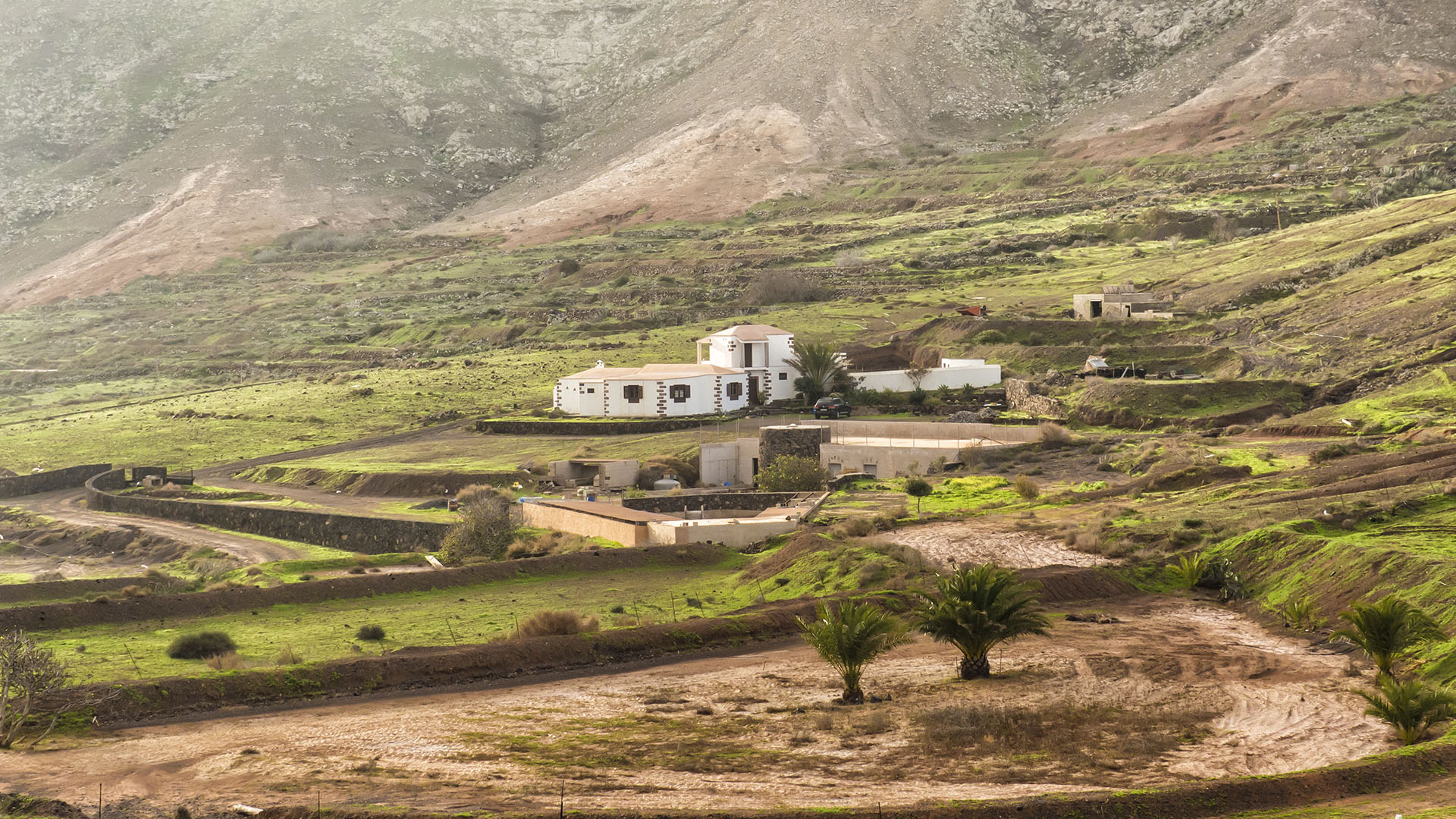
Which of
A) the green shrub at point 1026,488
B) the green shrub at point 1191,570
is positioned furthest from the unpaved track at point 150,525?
the green shrub at point 1191,570

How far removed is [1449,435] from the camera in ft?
122

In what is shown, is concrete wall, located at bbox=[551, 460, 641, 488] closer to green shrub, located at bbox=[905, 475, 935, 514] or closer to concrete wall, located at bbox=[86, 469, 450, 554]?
concrete wall, located at bbox=[86, 469, 450, 554]

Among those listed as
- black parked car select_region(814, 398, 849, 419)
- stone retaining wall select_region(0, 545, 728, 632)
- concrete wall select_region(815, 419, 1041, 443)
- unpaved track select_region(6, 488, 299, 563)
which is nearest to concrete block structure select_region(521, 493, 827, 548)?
stone retaining wall select_region(0, 545, 728, 632)

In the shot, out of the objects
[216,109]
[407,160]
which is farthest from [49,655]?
[216,109]

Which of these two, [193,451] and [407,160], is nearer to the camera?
[193,451]

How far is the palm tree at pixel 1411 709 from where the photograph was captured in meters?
17.8

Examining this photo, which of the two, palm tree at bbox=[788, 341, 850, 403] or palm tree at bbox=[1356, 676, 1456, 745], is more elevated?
palm tree at bbox=[788, 341, 850, 403]

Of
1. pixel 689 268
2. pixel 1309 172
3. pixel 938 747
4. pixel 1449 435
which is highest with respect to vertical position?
pixel 1309 172

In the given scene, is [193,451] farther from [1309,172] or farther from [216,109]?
[216,109]

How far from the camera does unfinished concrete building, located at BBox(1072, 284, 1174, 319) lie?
237 feet

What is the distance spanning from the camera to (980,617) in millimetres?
23125

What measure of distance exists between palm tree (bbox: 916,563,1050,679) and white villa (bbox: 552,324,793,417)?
141 ft

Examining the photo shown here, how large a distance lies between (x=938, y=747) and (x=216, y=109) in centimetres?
17871

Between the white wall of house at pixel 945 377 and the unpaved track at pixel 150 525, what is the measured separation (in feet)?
105
